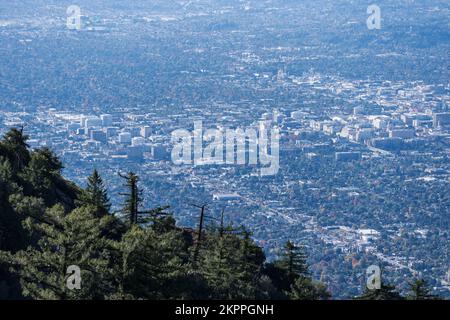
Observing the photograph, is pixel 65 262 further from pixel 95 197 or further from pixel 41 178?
pixel 41 178

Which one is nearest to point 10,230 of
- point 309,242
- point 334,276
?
point 334,276

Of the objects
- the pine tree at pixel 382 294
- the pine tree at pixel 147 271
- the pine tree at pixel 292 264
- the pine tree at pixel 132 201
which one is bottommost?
the pine tree at pixel 382 294

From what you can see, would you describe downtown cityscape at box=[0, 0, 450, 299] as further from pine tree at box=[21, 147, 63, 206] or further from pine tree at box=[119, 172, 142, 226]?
pine tree at box=[21, 147, 63, 206]

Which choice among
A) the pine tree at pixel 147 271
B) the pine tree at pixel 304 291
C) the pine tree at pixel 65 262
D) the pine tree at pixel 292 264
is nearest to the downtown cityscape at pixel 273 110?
the pine tree at pixel 292 264

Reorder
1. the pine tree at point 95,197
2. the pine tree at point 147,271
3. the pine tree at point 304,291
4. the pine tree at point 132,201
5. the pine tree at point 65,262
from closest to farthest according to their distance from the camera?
the pine tree at point 65,262, the pine tree at point 147,271, the pine tree at point 304,291, the pine tree at point 132,201, the pine tree at point 95,197

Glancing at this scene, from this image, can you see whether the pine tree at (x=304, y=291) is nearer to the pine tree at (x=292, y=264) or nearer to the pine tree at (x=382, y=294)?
the pine tree at (x=292, y=264)

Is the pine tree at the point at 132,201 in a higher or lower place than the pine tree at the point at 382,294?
higher

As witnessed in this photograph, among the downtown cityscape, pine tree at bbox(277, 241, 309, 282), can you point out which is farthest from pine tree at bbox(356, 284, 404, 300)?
the downtown cityscape

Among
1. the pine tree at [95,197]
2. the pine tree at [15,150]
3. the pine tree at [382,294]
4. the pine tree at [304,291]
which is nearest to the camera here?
the pine tree at [304,291]
